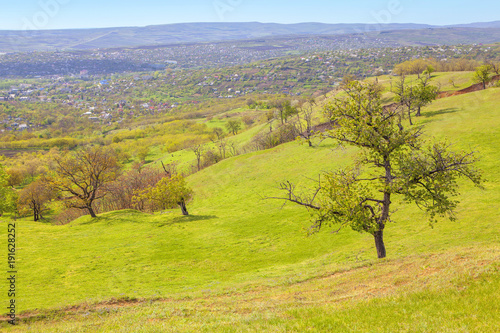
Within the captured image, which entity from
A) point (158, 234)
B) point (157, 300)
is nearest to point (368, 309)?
point (157, 300)

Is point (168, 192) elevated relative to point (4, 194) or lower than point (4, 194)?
elevated

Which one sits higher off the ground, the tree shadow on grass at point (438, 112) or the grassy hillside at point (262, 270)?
the tree shadow on grass at point (438, 112)

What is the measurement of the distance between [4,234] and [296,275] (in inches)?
1519

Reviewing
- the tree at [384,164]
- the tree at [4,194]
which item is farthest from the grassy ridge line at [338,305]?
the tree at [4,194]

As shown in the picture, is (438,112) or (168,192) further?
(438,112)

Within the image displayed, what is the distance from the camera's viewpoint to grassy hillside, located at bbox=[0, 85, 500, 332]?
14898 mm

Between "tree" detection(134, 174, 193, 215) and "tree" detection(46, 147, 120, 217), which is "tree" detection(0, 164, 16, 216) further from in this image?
"tree" detection(134, 174, 193, 215)

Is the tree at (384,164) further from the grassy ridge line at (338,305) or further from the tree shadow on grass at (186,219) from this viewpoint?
the tree shadow on grass at (186,219)

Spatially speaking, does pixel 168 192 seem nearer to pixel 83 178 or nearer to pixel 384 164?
pixel 83 178

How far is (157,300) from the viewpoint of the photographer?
80.8 ft

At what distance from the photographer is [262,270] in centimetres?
3109

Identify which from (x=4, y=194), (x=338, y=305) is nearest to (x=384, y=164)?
(x=338, y=305)

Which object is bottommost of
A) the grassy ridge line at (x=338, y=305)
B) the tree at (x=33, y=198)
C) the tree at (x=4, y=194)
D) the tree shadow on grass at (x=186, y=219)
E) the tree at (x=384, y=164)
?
the tree at (x=33, y=198)

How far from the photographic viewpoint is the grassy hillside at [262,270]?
587 inches
